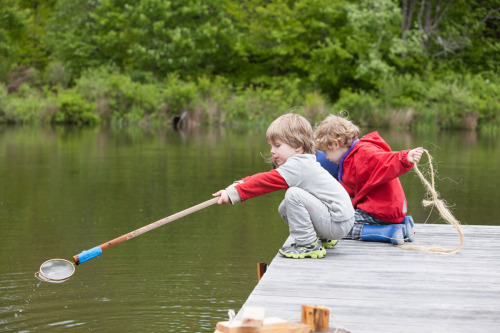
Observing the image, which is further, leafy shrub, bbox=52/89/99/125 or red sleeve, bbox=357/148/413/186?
leafy shrub, bbox=52/89/99/125

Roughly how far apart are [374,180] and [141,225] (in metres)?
4.03

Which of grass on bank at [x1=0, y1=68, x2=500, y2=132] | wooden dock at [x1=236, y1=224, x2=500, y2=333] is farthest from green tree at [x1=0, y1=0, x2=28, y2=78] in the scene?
wooden dock at [x1=236, y1=224, x2=500, y2=333]

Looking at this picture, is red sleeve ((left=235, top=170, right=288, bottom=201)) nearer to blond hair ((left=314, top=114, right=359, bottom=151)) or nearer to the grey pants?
the grey pants

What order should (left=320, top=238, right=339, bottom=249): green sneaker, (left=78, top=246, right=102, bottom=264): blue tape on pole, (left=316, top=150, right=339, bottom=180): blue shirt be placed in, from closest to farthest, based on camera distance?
1. (left=78, top=246, right=102, bottom=264): blue tape on pole
2. (left=320, top=238, right=339, bottom=249): green sneaker
3. (left=316, top=150, right=339, bottom=180): blue shirt

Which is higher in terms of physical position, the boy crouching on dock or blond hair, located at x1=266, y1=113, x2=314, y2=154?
blond hair, located at x1=266, y1=113, x2=314, y2=154

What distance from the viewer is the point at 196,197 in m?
10.4

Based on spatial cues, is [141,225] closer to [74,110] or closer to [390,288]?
[390,288]

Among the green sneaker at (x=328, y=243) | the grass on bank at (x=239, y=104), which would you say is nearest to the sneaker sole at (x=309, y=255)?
the green sneaker at (x=328, y=243)

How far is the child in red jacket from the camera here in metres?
5.10

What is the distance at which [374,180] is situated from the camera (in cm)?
503

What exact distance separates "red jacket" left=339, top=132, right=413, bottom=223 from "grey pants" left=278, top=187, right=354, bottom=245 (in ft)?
1.63

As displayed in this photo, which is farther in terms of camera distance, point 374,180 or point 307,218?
point 374,180

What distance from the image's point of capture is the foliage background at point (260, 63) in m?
29.8

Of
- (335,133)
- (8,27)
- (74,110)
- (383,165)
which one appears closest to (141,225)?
(335,133)
